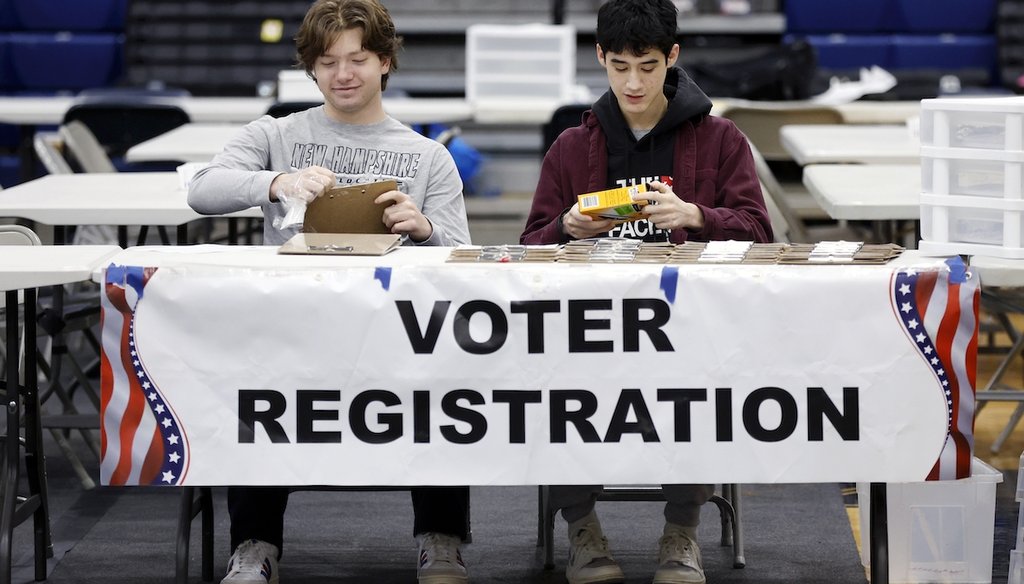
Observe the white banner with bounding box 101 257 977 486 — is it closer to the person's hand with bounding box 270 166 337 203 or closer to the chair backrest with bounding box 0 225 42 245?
the person's hand with bounding box 270 166 337 203

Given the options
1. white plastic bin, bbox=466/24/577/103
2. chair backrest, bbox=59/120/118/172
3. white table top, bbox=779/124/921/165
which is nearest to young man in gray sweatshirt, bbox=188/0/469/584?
white table top, bbox=779/124/921/165

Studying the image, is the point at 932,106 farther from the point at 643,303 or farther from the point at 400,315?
the point at 400,315

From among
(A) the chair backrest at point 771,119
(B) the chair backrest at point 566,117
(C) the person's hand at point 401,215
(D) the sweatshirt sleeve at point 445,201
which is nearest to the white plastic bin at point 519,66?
(A) the chair backrest at point 771,119

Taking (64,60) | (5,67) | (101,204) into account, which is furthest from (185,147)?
(5,67)

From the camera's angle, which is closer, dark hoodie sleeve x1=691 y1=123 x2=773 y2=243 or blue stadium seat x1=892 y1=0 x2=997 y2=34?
dark hoodie sleeve x1=691 y1=123 x2=773 y2=243

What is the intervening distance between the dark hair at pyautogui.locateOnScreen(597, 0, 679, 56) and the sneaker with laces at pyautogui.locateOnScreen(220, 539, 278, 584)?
48.7 inches

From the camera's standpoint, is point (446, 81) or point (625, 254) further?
point (446, 81)

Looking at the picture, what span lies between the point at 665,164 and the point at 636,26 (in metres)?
0.32

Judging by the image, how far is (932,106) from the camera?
2662 mm

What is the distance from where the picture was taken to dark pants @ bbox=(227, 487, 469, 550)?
9.17 ft

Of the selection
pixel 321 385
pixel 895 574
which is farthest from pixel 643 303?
pixel 895 574

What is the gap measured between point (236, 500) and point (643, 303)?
3.21ft

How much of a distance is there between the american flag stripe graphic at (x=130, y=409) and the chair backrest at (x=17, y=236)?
2.30 ft

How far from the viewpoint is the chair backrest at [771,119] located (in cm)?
573
